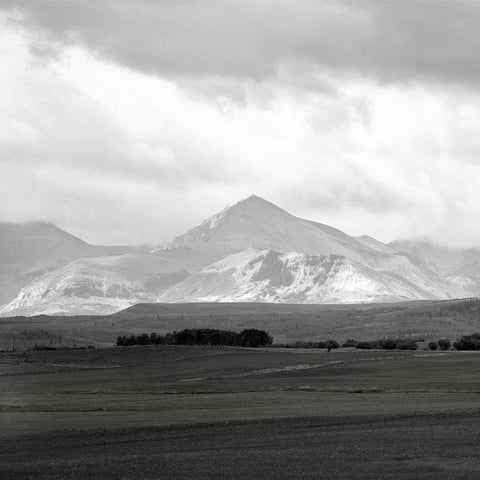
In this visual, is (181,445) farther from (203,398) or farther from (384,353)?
(384,353)

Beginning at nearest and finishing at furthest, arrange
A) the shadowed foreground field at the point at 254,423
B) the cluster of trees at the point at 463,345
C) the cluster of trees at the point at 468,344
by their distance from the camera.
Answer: the shadowed foreground field at the point at 254,423 < the cluster of trees at the point at 463,345 < the cluster of trees at the point at 468,344

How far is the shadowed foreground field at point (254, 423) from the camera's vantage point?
46.0 m

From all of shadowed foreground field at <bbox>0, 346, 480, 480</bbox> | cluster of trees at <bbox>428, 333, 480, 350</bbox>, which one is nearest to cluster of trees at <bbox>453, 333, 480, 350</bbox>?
cluster of trees at <bbox>428, 333, 480, 350</bbox>

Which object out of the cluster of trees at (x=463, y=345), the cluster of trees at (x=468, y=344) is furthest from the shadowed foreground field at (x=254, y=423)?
the cluster of trees at (x=468, y=344)

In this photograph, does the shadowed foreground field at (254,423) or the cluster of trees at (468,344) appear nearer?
the shadowed foreground field at (254,423)

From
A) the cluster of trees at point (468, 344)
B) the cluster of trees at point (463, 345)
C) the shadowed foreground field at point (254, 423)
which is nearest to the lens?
the shadowed foreground field at point (254, 423)

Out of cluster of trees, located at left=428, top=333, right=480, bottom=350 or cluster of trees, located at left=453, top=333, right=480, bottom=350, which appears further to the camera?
cluster of trees, located at left=453, top=333, right=480, bottom=350

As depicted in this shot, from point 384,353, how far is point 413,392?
231ft

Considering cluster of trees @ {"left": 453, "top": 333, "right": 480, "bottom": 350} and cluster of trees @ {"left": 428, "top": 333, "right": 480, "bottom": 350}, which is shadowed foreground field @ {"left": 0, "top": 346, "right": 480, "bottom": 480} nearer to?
cluster of trees @ {"left": 428, "top": 333, "right": 480, "bottom": 350}

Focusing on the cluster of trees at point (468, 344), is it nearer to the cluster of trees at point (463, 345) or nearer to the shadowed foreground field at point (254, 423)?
the cluster of trees at point (463, 345)

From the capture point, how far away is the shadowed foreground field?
1812 inches

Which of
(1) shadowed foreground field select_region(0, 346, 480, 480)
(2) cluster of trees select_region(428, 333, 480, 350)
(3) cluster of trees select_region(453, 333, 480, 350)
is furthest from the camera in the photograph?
(3) cluster of trees select_region(453, 333, 480, 350)

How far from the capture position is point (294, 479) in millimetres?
42500

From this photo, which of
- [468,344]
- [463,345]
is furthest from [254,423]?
[463,345]
